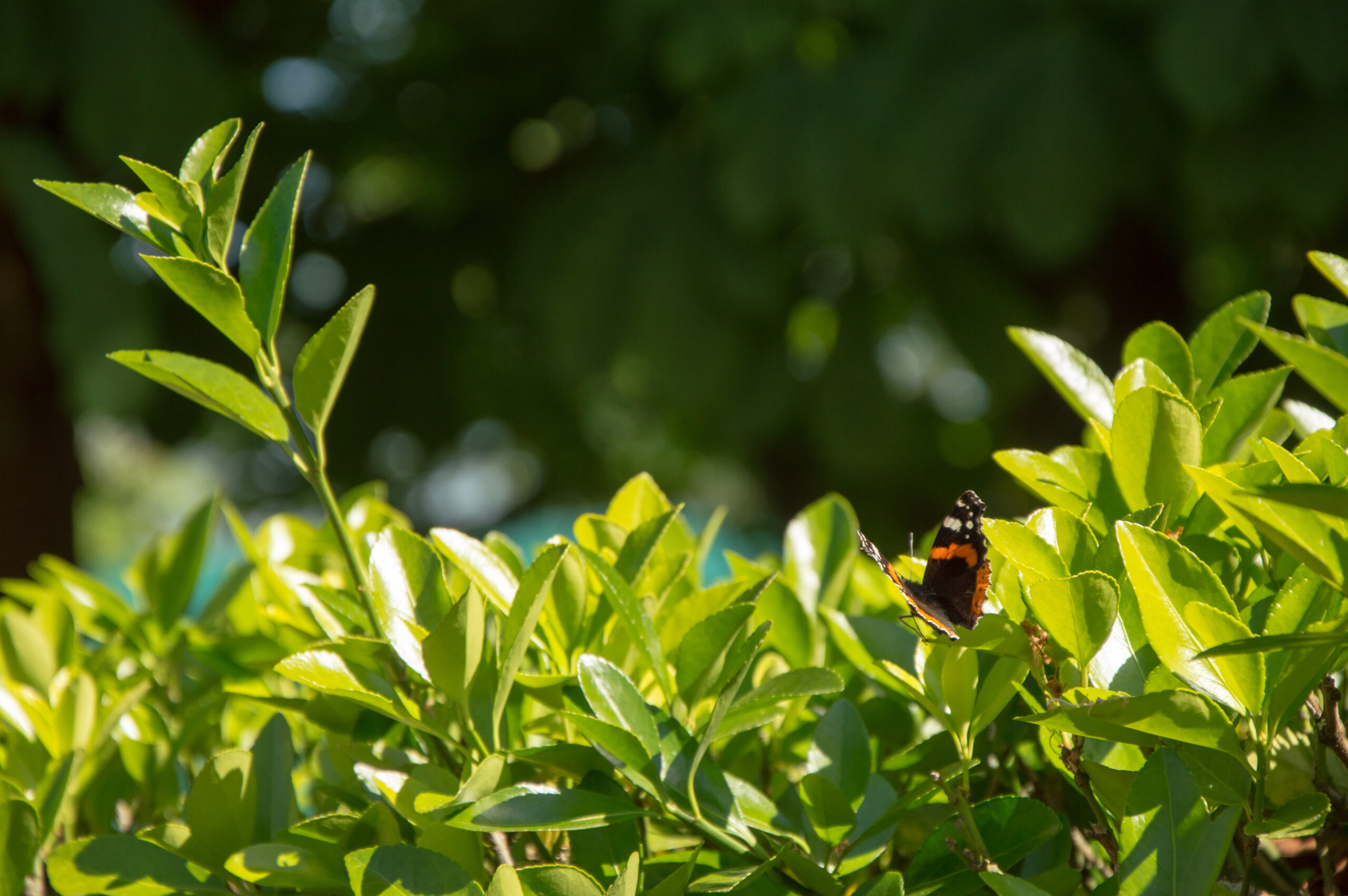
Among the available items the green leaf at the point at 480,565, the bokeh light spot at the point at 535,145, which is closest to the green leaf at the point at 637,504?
the green leaf at the point at 480,565

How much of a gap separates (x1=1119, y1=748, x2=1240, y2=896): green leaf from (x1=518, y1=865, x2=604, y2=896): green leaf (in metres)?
0.26

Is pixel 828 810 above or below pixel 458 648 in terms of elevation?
below

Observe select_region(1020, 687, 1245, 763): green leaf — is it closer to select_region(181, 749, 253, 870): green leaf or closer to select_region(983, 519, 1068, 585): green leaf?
select_region(983, 519, 1068, 585): green leaf

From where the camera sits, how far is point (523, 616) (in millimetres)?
575

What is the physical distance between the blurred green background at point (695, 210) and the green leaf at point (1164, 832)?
3253 mm

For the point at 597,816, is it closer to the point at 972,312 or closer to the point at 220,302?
the point at 220,302

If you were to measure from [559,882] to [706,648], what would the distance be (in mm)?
153

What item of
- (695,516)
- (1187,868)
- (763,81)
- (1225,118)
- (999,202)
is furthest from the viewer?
(695,516)

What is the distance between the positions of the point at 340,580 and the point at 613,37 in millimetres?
3873

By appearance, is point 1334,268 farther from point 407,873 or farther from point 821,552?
point 407,873

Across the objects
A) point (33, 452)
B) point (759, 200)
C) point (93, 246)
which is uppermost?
point (93, 246)

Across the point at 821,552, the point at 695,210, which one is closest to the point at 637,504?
the point at 821,552

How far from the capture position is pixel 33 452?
441cm

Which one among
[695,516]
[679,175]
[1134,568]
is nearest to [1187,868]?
[1134,568]
